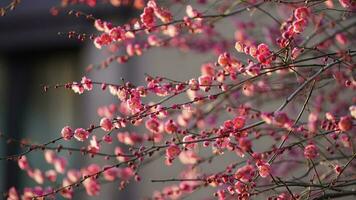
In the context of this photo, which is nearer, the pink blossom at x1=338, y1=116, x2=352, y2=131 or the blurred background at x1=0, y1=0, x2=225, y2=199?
the pink blossom at x1=338, y1=116, x2=352, y2=131

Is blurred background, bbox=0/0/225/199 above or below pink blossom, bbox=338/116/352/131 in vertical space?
above

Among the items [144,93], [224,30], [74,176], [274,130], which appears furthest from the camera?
[224,30]

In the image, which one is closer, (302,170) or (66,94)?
(302,170)

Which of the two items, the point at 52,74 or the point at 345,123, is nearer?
the point at 345,123

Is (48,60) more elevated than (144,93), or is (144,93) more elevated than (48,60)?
(48,60)

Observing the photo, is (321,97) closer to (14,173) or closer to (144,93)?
(144,93)

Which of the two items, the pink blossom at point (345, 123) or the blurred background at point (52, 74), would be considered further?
the blurred background at point (52, 74)

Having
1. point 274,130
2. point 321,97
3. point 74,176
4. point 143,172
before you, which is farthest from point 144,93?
point 143,172

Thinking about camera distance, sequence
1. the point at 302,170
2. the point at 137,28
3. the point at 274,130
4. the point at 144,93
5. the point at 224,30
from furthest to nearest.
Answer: the point at 224,30, the point at 302,170, the point at 274,130, the point at 137,28, the point at 144,93

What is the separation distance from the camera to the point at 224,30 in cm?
509

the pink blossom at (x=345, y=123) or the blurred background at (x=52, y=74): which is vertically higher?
the blurred background at (x=52, y=74)

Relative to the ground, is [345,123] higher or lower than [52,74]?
lower

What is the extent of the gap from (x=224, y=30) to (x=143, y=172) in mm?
1290

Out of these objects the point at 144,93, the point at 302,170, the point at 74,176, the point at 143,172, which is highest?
the point at 143,172
